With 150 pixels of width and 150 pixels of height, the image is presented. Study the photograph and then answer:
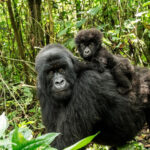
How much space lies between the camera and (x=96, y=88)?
2859mm

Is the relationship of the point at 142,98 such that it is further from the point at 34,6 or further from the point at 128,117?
the point at 34,6

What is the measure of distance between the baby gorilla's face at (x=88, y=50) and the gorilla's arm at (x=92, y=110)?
13.9 inches

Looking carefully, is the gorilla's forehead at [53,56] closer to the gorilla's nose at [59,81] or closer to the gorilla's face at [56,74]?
the gorilla's face at [56,74]

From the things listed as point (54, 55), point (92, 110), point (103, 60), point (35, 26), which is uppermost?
point (35, 26)

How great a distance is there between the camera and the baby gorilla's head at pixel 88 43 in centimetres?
322

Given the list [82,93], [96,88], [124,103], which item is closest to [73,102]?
[82,93]

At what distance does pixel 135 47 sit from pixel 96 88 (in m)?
1.61

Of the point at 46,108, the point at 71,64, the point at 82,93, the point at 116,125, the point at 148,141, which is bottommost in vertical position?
the point at 148,141

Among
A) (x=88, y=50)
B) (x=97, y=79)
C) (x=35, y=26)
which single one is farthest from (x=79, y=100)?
(x=35, y=26)

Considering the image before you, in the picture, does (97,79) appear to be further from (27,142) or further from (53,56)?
(27,142)

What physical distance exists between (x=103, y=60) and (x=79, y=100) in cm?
59

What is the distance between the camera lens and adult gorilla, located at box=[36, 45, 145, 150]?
Result: 2.84 m

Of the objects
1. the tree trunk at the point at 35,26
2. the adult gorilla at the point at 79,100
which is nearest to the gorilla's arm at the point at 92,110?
the adult gorilla at the point at 79,100

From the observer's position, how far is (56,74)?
2830 mm
